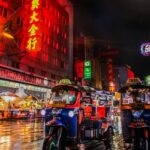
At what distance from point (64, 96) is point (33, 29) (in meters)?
24.2

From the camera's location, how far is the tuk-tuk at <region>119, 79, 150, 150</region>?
9180 millimetres

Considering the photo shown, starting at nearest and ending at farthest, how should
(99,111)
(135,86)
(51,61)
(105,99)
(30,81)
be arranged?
(135,86) < (99,111) < (105,99) < (30,81) < (51,61)

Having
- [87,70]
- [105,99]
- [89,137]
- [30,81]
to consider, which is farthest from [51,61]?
[89,137]

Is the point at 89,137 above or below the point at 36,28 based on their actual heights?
below

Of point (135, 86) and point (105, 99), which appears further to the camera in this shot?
point (105, 99)

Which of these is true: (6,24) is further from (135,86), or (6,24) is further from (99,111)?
(135,86)

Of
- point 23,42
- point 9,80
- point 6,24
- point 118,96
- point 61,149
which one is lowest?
point 61,149

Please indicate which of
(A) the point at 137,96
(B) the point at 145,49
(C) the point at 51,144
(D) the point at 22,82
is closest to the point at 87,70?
(D) the point at 22,82

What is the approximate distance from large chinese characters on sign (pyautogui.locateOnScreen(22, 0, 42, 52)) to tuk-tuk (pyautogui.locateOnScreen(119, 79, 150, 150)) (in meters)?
23.5

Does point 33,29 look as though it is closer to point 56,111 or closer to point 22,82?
point 22,82

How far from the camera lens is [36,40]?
33.1 meters

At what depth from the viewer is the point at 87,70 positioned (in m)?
66.1

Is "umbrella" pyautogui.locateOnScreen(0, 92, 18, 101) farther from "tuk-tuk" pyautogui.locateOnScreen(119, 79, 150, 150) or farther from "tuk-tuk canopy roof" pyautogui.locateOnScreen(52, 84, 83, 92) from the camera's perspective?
"tuk-tuk" pyautogui.locateOnScreen(119, 79, 150, 150)

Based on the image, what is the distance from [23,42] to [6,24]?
11.0 ft
